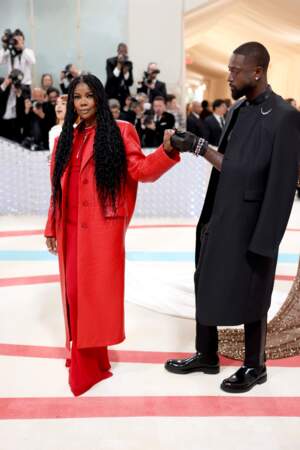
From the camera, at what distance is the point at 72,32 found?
386 inches

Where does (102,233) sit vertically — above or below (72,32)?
below

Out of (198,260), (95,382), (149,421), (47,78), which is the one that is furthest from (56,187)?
(47,78)

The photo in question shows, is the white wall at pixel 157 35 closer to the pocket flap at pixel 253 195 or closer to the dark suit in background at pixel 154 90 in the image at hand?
the dark suit in background at pixel 154 90

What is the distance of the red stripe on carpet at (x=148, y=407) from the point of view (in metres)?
2.35

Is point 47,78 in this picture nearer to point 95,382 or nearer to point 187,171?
point 187,171

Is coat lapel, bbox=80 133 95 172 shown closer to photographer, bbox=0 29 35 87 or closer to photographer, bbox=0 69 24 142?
photographer, bbox=0 69 24 142

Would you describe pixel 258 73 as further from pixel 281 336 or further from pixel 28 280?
pixel 28 280

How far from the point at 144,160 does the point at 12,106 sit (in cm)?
567

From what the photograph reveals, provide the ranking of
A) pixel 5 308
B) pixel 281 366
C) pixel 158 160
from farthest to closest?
1. pixel 5 308
2. pixel 281 366
3. pixel 158 160

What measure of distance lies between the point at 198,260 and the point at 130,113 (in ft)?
17.3

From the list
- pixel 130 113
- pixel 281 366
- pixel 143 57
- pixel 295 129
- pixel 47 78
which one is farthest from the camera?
pixel 143 57

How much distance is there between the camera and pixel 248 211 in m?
2.29

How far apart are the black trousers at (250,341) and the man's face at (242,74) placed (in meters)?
1.09

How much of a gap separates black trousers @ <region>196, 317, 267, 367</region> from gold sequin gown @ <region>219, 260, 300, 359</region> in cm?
30
